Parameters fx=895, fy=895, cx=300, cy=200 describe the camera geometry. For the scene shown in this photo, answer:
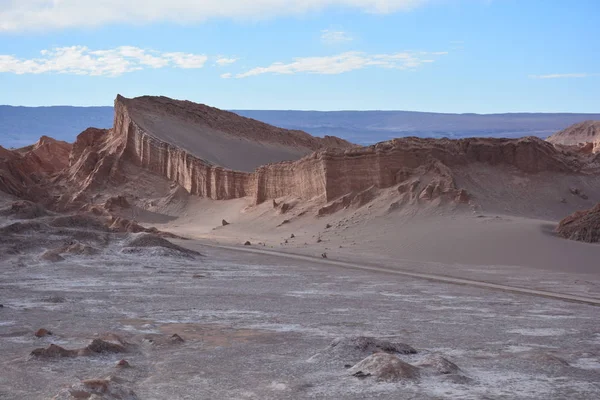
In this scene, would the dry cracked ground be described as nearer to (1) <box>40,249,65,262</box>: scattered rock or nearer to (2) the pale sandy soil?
(1) <box>40,249,65,262</box>: scattered rock

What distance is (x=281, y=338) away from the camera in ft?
37.7

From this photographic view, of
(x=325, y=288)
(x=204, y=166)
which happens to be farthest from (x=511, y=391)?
(x=204, y=166)

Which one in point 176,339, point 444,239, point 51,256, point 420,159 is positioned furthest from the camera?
point 420,159

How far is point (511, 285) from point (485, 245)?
600 centimetres

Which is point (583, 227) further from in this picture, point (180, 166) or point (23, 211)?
point (180, 166)

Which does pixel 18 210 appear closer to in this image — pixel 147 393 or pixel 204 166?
pixel 204 166

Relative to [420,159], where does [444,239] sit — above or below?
below

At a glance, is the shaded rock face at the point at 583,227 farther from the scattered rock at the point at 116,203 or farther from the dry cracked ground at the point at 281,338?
the scattered rock at the point at 116,203

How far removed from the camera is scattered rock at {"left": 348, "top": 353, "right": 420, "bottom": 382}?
8.91 m

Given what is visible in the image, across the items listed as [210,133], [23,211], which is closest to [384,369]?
[23,211]

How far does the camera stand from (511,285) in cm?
1797

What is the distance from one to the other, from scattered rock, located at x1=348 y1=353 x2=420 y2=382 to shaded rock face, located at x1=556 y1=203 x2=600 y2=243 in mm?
15519

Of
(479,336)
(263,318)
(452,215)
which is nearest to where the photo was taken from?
(479,336)

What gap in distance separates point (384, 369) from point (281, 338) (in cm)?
271
